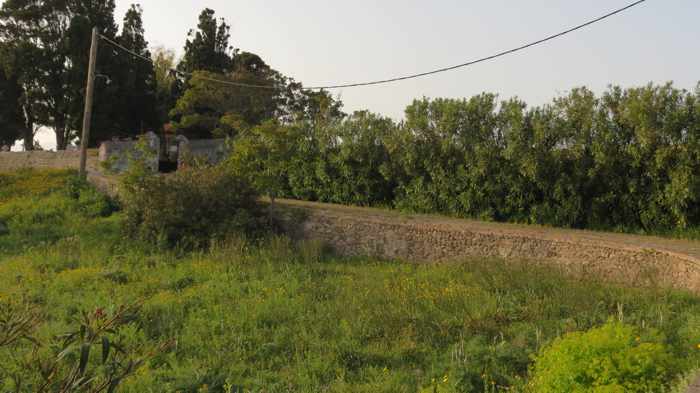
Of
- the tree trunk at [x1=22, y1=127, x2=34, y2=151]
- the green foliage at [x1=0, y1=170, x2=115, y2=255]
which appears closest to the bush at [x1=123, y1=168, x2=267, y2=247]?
the green foliage at [x1=0, y1=170, x2=115, y2=255]

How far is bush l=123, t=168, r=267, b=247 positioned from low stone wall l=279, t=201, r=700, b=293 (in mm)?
1089

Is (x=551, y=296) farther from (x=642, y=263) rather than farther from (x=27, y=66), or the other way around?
(x=27, y=66)

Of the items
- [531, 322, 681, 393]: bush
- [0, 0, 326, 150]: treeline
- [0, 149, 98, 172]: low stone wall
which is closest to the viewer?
[531, 322, 681, 393]: bush

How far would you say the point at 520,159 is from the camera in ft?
41.1

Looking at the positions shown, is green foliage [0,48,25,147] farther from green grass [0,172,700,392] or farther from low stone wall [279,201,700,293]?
low stone wall [279,201,700,293]

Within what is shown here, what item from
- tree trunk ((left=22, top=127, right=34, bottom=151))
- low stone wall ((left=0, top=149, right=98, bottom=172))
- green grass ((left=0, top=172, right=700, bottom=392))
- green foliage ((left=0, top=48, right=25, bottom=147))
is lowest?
green grass ((left=0, top=172, right=700, bottom=392))

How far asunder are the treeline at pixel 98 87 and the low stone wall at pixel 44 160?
6.93 m

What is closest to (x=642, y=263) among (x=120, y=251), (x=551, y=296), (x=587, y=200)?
(x=551, y=296)

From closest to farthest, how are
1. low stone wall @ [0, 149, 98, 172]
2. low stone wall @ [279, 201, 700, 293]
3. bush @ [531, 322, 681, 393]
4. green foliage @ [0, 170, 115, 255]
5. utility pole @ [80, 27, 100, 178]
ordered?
bush @ [531, 322, 681, 393] → low stone wall @ [279, 201, 700, 293] → green foliage @ [0, 170, 115, 255] → utility pole @ [80, 27, 100, 178] → low stone wall @ [0, 149, 98, 172]

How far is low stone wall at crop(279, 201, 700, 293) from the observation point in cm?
893

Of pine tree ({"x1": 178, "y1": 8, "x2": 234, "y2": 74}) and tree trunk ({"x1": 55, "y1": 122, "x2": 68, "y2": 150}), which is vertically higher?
pine tree ({"x1": 178, "y1": 8, "x2": 234, "y2": 74})

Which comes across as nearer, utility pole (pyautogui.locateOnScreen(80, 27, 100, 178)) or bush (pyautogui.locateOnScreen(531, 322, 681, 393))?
bush (pyautogui.locateOnScreen(531, 322, 681, 393))

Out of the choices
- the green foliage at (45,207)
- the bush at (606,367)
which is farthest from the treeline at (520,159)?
the bush at (606,367)

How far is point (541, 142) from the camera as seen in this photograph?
40.8ft
